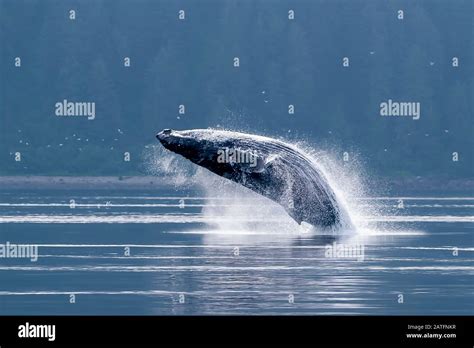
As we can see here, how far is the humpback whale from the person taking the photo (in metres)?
39.4

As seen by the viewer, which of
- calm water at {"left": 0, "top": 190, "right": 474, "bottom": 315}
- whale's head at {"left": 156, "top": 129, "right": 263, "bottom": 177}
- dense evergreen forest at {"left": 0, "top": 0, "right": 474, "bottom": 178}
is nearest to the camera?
calm water at {"left": 0, "top": 190, "right": 474, "bottom": 315}

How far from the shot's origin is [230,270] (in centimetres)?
3155

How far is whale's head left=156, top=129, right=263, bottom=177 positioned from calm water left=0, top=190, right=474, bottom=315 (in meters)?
2.10

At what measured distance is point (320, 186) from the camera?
39.6m

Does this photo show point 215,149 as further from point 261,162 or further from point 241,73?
point 241,73

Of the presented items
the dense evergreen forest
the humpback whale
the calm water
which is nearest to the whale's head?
the humpback whale

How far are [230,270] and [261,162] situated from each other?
8.24 m

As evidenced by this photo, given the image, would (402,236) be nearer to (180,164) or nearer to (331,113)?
(180,164)

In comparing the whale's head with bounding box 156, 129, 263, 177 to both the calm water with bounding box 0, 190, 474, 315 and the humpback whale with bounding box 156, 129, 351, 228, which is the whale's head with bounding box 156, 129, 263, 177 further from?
the calm water with bounding box 0, 190, 474, 315

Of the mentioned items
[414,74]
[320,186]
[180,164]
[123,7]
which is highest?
[123,7]

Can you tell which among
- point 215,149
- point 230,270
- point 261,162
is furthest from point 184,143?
point 230,270

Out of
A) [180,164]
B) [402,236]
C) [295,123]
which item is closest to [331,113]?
[295,123]

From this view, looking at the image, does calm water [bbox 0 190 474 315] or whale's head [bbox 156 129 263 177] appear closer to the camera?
calm water [bbox 0 190 474 315]
